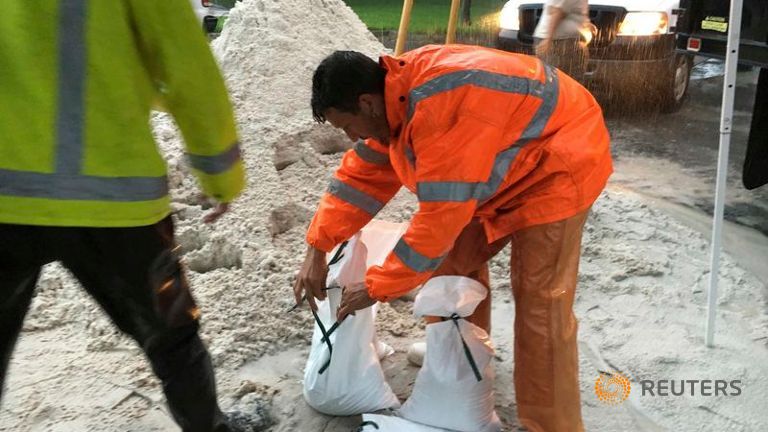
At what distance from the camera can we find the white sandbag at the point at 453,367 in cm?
201

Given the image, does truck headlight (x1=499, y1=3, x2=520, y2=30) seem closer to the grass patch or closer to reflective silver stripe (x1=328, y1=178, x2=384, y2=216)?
the grass patch

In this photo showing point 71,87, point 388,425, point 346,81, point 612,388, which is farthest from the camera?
point 612,388

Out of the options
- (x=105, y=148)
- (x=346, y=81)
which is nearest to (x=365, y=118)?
(x=346, y=81)

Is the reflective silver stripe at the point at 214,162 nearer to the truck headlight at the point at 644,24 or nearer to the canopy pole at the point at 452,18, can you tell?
the canopy pole at the point at 452,18

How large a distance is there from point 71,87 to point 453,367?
1334 millimetres

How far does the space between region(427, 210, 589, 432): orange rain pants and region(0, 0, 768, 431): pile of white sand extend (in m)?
0.28

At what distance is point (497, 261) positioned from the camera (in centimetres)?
324

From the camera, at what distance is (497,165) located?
1.82m

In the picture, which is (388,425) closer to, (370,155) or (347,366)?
(347,366)

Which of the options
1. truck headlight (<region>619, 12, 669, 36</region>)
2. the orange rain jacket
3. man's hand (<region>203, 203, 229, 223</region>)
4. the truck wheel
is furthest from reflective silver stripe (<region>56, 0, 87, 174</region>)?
the truck wheel

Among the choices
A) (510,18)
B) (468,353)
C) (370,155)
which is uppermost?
(510,18)

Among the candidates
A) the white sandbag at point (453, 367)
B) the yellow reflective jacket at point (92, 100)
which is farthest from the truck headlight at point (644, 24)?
the yellow reflective jacket at point (92, 100)

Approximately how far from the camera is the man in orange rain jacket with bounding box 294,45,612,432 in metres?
1.69

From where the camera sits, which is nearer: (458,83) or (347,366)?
(458,83)
